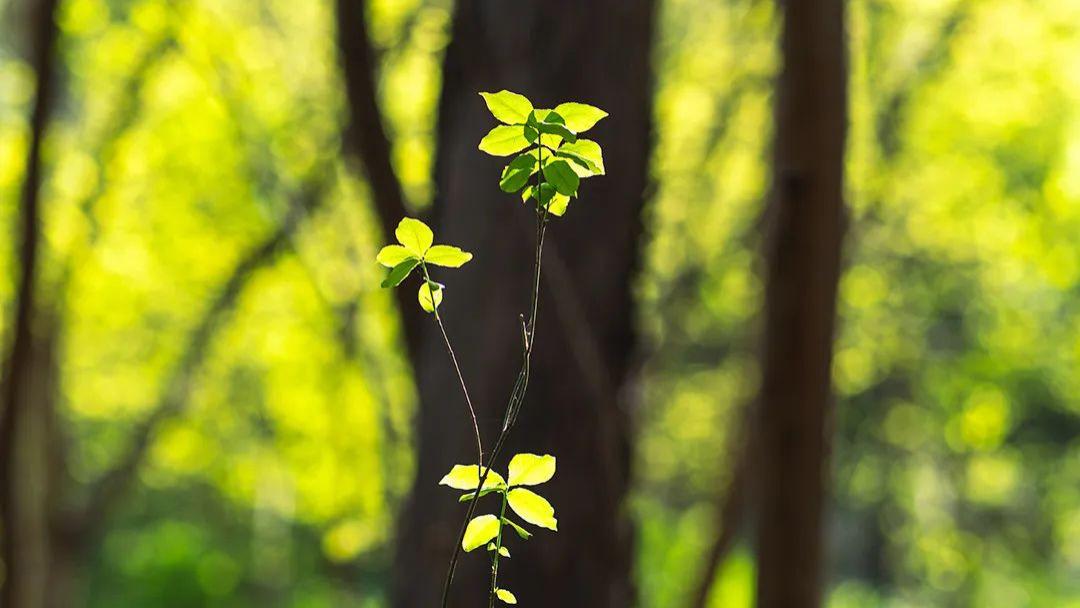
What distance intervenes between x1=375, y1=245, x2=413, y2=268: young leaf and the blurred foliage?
62.2 inches

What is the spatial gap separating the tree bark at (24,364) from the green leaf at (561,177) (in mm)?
4036

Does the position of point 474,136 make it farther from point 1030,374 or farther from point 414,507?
point 1030,374

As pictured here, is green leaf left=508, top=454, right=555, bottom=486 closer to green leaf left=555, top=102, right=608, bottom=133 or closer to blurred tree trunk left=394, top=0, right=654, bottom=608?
green leaf left=555, top=102, right=608, bottom=133

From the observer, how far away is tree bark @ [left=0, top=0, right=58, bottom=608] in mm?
4637

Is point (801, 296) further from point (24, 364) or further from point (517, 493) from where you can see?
point (24, 364)

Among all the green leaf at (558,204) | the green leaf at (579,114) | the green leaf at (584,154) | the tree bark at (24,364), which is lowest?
the tree bark at (24,364)

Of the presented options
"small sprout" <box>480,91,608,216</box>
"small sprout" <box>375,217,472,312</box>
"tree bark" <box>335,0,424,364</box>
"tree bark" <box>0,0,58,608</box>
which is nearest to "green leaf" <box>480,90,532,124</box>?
"small sprout" <box>480,91,608,216</box>

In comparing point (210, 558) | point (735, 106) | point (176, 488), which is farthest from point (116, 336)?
point (735, 106)

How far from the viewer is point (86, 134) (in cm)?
1056

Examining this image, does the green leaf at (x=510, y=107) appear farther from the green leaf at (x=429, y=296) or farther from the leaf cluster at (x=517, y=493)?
the leaf cluster at (x=517, y=493)

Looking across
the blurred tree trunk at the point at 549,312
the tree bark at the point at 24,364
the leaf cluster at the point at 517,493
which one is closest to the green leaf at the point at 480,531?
the leaf cluster at the point at 517,493

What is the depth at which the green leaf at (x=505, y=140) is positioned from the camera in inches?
40.6

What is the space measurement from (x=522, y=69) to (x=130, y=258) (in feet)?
34.8

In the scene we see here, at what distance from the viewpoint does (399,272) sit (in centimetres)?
101
